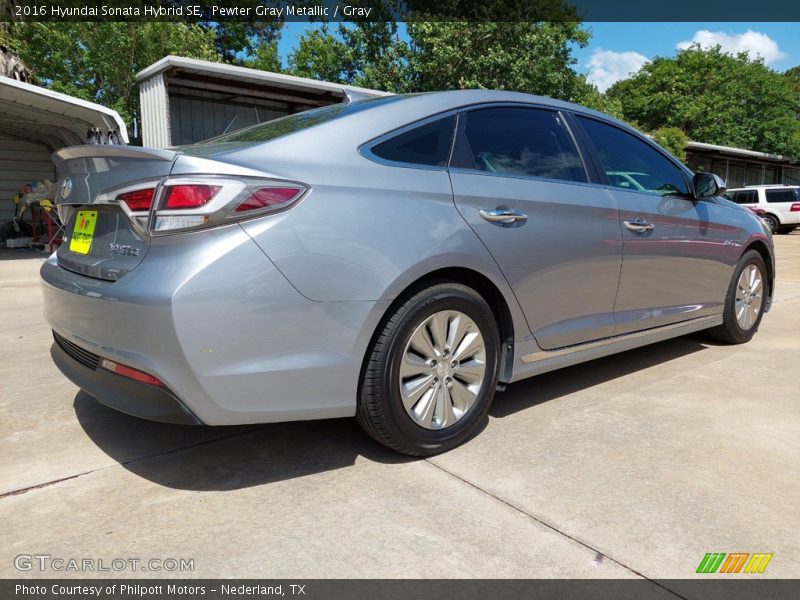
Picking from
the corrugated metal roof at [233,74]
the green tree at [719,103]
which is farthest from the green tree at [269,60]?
the green tree at [719,103]

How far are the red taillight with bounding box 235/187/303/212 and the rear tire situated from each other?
355 cm

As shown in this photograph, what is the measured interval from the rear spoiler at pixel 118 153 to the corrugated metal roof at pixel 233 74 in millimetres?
7995

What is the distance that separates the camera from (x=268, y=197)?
2.15m

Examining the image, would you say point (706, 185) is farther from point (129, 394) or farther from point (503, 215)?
point (129, 394)

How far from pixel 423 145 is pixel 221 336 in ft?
3.89

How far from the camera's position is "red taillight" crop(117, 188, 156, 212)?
2164 millimetres

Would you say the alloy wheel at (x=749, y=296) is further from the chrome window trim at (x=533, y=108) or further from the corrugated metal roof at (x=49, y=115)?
the corrugated metal roof at (x=49, y=115)

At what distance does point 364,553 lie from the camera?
196cm

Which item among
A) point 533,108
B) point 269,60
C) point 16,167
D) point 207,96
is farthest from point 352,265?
point 269,60

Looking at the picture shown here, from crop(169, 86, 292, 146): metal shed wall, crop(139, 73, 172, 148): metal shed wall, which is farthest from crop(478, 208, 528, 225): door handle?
crop(169, 86, 292, 146): metal shed wall

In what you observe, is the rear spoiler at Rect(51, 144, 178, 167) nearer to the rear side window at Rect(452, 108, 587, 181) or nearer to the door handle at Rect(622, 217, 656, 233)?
the rear side window at Rect(452, 108, 587, 181)

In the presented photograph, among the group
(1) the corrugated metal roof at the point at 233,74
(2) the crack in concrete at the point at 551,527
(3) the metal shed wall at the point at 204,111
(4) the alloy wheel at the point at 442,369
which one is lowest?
(2) the crack in concrete at the point at 551,527

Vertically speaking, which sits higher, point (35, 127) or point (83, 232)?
point (35, 127)

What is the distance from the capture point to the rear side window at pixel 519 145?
9.33 feet
